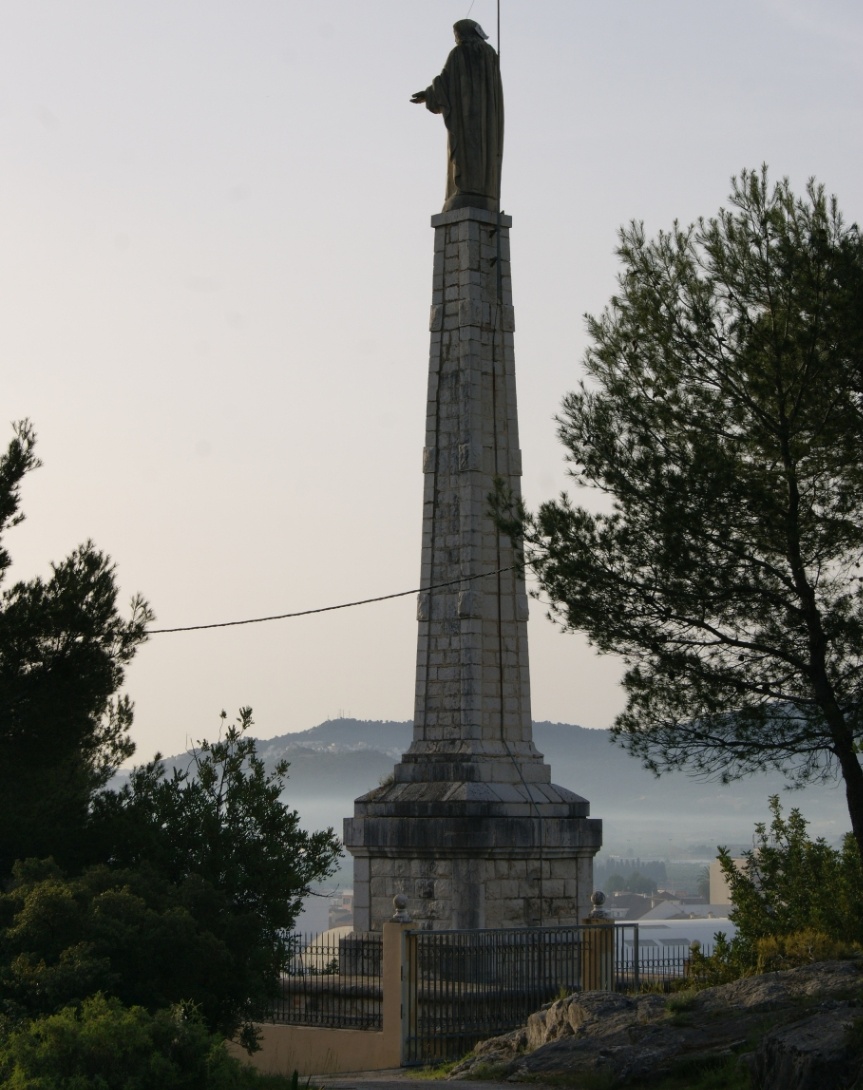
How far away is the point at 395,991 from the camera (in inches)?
722

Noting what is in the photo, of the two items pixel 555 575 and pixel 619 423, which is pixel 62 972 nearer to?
pixel 555 575

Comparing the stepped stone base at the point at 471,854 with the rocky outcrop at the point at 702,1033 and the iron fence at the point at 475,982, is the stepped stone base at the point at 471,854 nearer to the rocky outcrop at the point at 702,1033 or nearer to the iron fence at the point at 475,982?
the iron fence at the point at 475,982

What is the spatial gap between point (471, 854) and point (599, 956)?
6.12 ft

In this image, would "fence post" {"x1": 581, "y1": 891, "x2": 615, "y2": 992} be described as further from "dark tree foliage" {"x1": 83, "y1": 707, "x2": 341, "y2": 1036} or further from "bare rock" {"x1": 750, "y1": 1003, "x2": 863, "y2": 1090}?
"bare rock" {"x1": 750, "y1": 1003, "x2": 863, "y2": 1090}

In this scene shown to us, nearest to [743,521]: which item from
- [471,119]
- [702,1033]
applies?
[702,1033]

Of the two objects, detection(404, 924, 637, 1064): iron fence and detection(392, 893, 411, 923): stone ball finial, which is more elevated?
detection(392, 893, 411, 923): stone ball finial

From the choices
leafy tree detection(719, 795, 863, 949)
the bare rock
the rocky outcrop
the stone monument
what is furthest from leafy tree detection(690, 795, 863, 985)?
the bare rock

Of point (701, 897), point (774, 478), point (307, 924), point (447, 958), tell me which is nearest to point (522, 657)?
point (447, 958)

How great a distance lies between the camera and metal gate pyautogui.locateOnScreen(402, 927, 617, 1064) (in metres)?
18.3

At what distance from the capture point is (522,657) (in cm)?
2098

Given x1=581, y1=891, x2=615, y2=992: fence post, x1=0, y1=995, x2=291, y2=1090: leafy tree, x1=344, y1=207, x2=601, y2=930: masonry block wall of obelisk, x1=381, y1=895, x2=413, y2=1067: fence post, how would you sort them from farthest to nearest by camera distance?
x1=344, y1=207, x2=601, y2=930: masonry block wall of obelisk, x1=581, y1=891, x2=615, y2=992: fence post, x1=381, y1=895, x2=413, y2=1067: fence post, x1=0, y1=995, x2=291, y2=1090: leafy tree

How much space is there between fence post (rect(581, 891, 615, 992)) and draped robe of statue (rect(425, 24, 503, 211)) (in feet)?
28.3

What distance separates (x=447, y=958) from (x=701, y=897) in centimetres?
12724

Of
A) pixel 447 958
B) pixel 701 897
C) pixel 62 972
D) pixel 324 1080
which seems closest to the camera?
pixel 62 972
